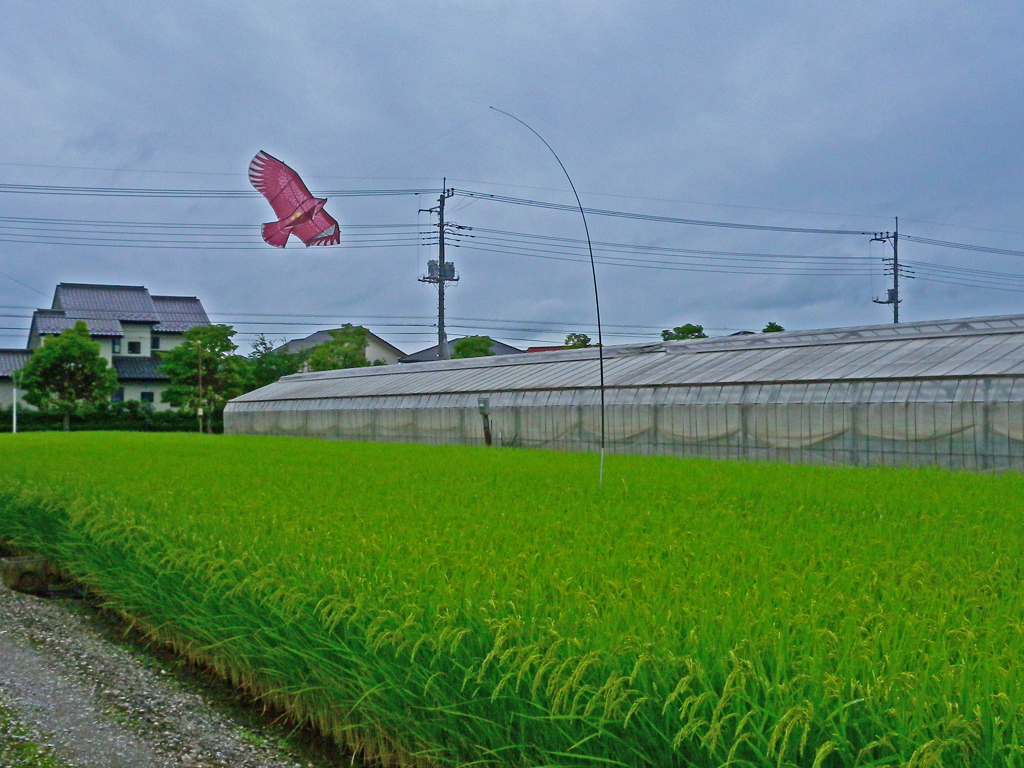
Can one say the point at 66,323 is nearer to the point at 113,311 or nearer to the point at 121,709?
the point at 113,311

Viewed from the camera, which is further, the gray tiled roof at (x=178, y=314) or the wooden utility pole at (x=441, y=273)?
the gray tiled roof at (x=178, y=314)

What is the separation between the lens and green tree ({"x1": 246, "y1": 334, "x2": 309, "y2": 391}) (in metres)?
53.2

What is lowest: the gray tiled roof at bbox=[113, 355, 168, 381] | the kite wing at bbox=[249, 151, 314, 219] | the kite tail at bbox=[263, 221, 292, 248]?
the gray tiled roof at bbox=[113, 355, 168, 381]

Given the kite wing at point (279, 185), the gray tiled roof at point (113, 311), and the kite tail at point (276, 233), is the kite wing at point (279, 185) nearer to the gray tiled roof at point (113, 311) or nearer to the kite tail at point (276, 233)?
the kite tail at point (276, 233)

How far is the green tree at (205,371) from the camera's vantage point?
48.6 m

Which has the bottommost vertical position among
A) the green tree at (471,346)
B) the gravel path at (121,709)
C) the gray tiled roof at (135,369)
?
the gravel path at (121,709)

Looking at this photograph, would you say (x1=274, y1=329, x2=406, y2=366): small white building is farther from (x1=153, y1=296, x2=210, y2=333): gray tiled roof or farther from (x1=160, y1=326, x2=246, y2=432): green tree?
(x1=160, y1=326, x2=246, y2=432): green tree

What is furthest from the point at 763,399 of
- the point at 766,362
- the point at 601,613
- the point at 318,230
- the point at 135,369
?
the point at 135,369

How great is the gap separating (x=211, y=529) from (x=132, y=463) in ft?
24.6

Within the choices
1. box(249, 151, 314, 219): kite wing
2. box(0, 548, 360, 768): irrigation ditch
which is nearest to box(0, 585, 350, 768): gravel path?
box(0, 548, 360, 768): irrigation ditch

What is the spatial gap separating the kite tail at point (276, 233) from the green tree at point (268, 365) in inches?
1094

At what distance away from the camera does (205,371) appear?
4881 cm

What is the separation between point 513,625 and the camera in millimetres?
3041

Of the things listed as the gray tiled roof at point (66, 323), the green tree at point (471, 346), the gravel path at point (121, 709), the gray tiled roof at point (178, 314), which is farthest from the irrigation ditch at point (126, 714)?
the gray tiled roof at point (178, 314)
